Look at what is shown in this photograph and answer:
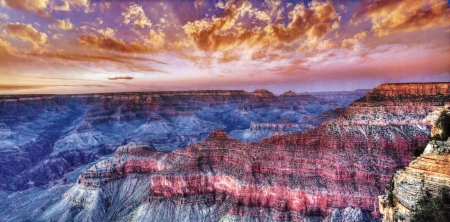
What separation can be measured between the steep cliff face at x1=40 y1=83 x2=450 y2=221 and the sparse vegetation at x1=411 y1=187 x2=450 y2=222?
21898 mm

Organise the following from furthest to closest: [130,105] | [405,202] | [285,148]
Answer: [130,105] → [285,148] → [405,202]

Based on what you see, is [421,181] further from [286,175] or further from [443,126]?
[286,175]

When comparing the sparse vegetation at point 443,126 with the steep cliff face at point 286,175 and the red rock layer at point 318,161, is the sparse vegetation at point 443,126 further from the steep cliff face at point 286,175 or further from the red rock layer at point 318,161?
the red rock layer at point 318,161

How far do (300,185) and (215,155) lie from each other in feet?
60.7

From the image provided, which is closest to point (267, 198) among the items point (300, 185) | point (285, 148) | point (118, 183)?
point (300, 185)

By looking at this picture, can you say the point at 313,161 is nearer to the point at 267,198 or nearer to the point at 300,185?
the point at 300,185

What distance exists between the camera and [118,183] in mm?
65125

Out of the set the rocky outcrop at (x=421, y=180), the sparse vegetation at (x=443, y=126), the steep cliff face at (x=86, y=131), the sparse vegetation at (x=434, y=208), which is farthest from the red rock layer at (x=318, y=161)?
the steep cliff face at (x=86, y=131)

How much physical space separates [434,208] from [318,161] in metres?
28.1

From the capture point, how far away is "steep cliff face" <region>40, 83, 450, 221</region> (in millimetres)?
40844

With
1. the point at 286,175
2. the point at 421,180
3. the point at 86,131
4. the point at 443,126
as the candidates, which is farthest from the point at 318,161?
the point at 86,131

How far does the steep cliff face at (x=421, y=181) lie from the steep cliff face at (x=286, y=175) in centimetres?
2010

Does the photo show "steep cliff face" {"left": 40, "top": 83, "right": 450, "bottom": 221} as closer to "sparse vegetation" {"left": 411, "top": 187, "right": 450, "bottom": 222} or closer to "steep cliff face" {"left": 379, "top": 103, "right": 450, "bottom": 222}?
"steep cliff face" {"left": 379, "top": 103, "right": 450, "bottom": 222}

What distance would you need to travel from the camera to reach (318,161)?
43.7m
